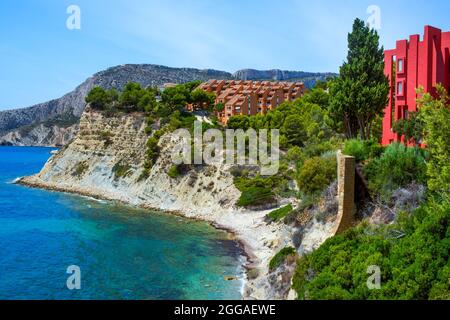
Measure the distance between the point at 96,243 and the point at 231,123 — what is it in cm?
3456

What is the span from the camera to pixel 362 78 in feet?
97.1

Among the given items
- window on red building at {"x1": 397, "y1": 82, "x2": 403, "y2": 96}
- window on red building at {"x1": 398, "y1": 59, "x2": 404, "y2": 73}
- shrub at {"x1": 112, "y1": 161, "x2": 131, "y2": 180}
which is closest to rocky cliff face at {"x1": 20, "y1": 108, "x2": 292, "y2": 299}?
shrub at {"x1": 112, "y1": 161, "x2": 131, "y2": 180}

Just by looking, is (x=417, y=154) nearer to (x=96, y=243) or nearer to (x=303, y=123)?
(x=96, y=243)

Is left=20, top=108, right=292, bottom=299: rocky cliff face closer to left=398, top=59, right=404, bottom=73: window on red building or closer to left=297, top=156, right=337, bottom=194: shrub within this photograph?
left=297, top=156, right=337, bottom=194: shrub

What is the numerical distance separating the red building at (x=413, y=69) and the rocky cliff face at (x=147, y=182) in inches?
468

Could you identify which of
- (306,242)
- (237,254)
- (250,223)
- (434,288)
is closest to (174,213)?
(250,223)

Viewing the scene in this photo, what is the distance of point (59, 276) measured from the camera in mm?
30047

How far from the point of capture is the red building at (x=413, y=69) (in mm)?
29614

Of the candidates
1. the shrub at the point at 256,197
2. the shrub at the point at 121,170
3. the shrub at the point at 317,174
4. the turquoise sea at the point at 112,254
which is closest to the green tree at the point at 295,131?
the shrub at the point at 256,197

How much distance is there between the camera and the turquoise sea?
27.5m

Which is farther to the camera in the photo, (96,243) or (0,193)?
(0,193)

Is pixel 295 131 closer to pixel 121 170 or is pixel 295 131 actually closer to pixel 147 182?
pixel 147 182

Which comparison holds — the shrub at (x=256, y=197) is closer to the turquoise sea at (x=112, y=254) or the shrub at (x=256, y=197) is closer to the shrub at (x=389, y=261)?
the turquoise sea at (x=112, y=254)

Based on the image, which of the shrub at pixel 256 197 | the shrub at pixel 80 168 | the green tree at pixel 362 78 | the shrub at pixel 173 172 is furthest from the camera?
the shrub at pixel 80 168
